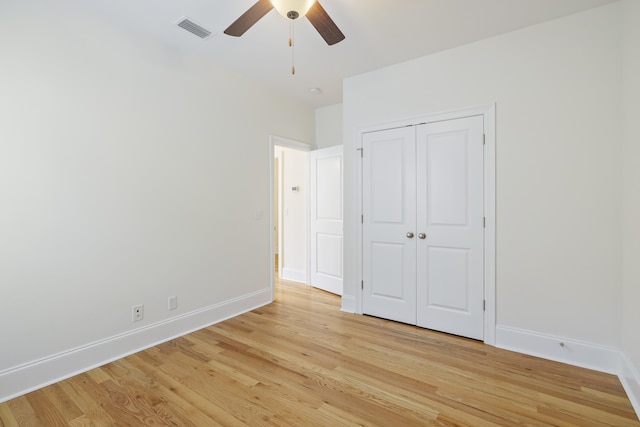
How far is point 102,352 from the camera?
2312mm

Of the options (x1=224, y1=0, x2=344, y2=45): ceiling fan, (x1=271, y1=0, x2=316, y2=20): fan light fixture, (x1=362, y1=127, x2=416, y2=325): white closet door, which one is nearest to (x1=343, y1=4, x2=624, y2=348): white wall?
(x1=362, y1=127, x2=416, y2=325): white closet door

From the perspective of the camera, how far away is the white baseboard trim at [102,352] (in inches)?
75.9

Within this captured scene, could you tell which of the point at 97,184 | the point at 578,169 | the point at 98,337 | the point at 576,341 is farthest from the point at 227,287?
the point at 578,169

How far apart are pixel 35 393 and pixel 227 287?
1.63 m

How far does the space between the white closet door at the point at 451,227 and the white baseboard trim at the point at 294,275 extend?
211 cm

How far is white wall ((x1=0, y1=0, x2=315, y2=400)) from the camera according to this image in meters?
1.95

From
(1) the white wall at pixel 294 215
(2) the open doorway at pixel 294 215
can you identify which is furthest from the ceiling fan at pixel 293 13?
(1) the white wall at pixel 294 215

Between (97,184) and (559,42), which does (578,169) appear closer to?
(559,42)

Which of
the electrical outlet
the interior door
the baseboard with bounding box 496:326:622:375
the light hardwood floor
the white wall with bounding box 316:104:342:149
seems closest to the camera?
the light hardwood floor

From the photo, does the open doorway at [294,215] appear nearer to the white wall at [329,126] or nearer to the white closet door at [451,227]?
the white wall at [329,126]

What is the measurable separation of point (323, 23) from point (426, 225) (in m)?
2.03

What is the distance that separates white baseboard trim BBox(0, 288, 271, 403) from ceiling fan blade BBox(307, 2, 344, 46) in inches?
109

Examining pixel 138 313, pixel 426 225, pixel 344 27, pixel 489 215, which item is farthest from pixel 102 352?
pixel 489 215

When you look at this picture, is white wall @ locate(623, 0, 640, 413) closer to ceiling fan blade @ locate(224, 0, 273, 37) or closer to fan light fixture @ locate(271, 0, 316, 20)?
fan light fixture @ locate(271, 0, 316, 20)
